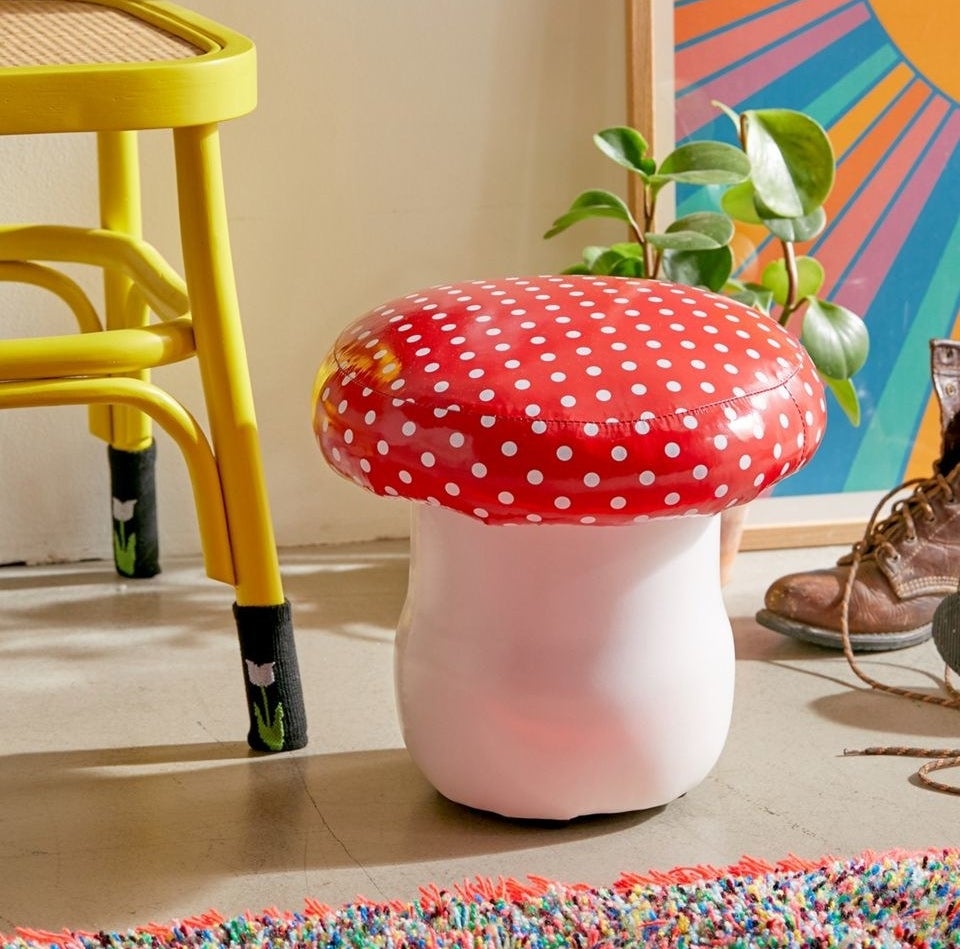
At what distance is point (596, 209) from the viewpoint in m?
1.38

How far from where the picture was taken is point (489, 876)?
951 mm

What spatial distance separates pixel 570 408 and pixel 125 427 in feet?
2.50

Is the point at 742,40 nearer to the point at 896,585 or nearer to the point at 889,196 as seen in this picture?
the point at 889,196

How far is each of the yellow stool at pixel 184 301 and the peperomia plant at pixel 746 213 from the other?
42 cm

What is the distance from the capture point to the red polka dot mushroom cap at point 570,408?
871mm

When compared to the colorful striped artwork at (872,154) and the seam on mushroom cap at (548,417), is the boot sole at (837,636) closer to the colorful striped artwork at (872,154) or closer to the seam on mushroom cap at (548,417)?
the colorful striped artwork at (872,154)

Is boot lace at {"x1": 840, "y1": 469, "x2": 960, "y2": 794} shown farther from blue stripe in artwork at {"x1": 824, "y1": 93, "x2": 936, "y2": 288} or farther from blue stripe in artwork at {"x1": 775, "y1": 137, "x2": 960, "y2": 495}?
blue stripe in artwork at {"x1": 824, "y1": 93, "x2": 936, "y2": 288}

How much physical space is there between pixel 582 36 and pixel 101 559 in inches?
31.2

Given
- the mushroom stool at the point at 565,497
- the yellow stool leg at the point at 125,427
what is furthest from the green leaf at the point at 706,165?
the yellow stool leg at the point at 125,427

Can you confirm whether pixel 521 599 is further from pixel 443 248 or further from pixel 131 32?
pixel 443 248

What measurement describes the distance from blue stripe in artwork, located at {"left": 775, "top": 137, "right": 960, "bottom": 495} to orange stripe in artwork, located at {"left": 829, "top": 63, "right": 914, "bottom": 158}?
104 mm

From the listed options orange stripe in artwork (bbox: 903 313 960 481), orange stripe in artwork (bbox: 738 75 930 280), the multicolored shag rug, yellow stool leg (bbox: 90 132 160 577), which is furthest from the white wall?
the multicolored shag rug

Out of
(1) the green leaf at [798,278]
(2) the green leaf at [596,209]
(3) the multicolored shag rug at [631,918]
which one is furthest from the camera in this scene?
(1) the green leaf at [798,278]

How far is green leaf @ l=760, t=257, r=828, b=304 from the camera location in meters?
1.48
